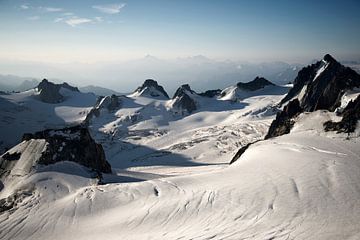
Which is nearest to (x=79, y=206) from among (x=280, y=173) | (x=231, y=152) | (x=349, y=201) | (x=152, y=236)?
(x=152, y=236)

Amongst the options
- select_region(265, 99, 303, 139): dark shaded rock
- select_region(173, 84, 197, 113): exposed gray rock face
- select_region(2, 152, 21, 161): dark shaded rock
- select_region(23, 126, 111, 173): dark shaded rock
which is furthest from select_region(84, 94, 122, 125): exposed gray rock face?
select_region(2, 152, 21, 161): dark shaded rock

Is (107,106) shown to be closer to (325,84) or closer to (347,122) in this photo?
(325,84)

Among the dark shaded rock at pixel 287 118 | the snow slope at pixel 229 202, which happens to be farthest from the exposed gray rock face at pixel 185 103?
the snow slope at pixel 229 202

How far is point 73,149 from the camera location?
59.8 m

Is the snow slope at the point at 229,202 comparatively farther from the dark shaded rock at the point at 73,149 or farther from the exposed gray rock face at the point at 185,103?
the exposed gray rock face at the point at 185,103

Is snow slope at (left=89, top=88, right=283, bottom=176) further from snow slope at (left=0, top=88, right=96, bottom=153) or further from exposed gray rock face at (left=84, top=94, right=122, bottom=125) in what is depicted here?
snow slope at (left=0, top=88, right=96, bottom=153)

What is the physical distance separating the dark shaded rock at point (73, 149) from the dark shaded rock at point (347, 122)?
130ft

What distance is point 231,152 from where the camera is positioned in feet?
374

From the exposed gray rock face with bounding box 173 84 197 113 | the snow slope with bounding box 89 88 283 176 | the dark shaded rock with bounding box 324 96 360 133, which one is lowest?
the snow slope with bounding box 89 88 283 176

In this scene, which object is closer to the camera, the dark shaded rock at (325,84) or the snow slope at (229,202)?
the snow slope at (229,202)

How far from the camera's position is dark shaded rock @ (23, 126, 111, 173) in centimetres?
5663

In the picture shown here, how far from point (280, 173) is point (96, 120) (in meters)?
161

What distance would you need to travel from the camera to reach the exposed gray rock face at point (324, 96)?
155 ft

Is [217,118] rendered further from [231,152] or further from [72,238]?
[72,238]
